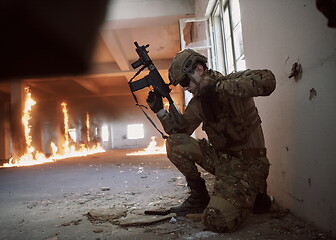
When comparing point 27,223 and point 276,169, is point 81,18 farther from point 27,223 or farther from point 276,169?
point 276,169

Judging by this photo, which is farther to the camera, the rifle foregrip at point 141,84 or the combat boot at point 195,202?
the rifle foregrip at point 141,84

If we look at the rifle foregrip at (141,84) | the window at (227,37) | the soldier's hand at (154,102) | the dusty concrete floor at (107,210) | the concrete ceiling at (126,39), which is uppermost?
the concrete ceiling at (126,39)

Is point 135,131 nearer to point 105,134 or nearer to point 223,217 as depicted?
point 105,134

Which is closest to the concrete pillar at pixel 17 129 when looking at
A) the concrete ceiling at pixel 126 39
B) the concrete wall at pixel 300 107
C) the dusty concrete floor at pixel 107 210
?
the concrete ceiling at pixel 126 39

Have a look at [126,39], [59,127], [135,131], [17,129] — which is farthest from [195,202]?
[135,131]

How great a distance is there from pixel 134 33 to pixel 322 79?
20.4 ft

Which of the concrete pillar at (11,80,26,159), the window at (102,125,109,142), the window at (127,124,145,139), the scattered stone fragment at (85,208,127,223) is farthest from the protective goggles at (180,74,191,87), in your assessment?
the window at (102,125,109,142)

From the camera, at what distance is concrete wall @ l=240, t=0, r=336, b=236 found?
52.1 inches

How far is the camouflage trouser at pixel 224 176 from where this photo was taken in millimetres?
1538

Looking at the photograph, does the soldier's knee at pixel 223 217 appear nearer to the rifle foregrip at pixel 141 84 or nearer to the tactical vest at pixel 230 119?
the tactical vest at pixel 230 119

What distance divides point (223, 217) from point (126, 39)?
651 centimetres

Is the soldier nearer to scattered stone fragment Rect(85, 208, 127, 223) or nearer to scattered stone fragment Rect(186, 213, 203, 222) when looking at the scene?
scattered stone fragment Rect(186, 213, 203, 222)

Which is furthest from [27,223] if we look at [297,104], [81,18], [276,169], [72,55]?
[72,55]

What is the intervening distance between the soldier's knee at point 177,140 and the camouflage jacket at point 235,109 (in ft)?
0.73
